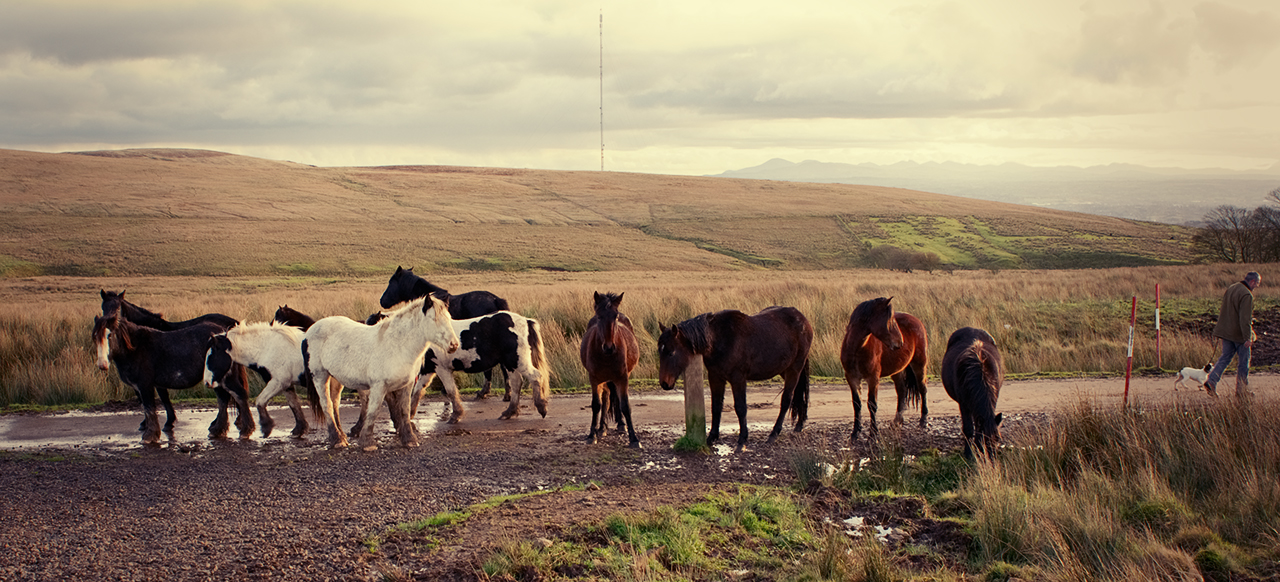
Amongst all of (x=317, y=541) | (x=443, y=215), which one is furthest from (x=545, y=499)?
(x=443, y=215)

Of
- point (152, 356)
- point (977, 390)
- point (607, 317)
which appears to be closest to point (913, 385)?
point (977, 390)

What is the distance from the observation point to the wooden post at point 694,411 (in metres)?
9.09

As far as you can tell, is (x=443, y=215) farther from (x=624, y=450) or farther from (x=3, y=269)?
(x=624, y=450)

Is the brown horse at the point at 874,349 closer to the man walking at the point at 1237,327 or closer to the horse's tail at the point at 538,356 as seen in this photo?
the horse's tail at the point at 538,356

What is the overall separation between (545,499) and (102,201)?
67535 mm

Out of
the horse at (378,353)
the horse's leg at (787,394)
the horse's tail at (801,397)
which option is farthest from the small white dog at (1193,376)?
the horse at (378,353)

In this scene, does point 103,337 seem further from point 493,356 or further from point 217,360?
point 493,356

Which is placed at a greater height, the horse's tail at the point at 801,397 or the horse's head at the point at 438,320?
the horse's head at the point at 438,320

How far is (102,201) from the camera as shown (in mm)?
60781

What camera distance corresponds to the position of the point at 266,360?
10500 millimetres

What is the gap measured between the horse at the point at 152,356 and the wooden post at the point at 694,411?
5612 millimetres

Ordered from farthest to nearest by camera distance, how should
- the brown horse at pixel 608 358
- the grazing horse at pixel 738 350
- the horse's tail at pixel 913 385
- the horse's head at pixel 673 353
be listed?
the horse's tail at pixel 913 385, the brown horse at pixel 608 358, the grazing horse at pixel 738 350, the horse's head at pixel 673 353

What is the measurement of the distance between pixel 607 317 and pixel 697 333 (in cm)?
105

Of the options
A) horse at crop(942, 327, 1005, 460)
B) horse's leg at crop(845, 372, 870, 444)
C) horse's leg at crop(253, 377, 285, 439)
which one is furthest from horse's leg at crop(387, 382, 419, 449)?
horse at crop(942, 327, 1005, 460)
